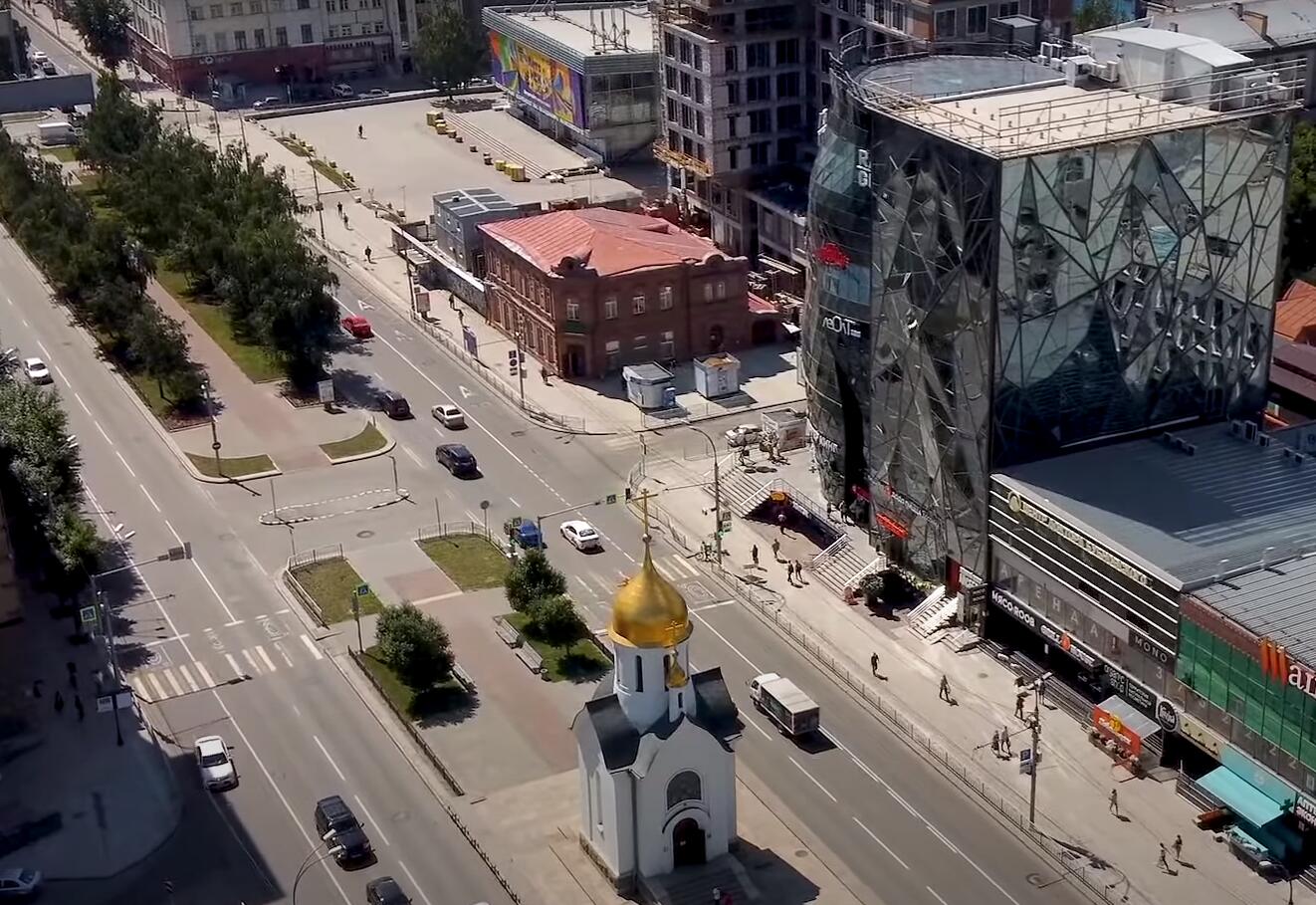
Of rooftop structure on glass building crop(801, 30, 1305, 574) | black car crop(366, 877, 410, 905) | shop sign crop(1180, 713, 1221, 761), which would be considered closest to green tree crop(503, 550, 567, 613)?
rooftop structure on glass building crop(801, 30, 1305, 574)

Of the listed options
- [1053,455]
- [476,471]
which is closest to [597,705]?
[1053,455]

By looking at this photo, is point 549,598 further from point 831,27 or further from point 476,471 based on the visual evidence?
point 831,27

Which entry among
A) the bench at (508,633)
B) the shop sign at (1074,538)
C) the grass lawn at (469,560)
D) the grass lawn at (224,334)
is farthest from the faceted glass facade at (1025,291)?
the grass lawn at (224,334)

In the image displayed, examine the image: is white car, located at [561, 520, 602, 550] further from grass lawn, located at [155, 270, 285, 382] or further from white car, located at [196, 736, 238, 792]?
grass lawn, located at [155, 270, 285, 382]

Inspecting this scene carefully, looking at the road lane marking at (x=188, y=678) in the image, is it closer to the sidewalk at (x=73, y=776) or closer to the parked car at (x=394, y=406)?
the sidewalk at (x=73, y=776)

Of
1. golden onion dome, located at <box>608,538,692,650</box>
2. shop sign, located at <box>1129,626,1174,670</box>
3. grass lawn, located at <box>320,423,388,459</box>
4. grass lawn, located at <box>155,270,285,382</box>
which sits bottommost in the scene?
grass lawn, located at <box>320,423,388,459</box>

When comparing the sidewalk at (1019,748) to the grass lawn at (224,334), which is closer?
the sidewalk at (1019,748)

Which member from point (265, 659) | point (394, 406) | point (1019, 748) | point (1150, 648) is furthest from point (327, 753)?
point (394, 406)
